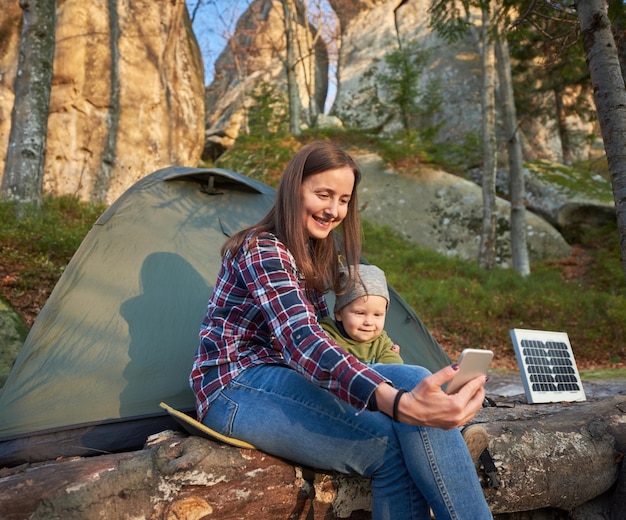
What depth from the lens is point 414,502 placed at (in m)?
1.80

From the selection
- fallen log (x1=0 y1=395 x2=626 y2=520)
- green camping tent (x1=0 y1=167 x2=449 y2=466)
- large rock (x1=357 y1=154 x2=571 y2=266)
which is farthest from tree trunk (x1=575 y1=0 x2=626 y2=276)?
large rock (x1=357 y1=154 x2=571 y2=266)

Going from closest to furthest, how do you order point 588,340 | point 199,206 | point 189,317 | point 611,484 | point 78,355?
1. point 611,484
2. point 78,355
3. point 189,317
4. point 199,206
5. point 588,340

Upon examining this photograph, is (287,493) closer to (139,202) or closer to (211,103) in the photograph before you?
(139,202)

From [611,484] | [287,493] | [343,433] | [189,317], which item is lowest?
[611,484]

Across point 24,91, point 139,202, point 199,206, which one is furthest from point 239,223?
point 24,91

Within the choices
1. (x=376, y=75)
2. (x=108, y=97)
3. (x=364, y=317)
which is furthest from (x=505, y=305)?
(x=376, y=75)

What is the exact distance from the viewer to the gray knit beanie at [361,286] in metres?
2.43

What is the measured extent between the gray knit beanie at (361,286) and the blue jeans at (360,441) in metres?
0.52

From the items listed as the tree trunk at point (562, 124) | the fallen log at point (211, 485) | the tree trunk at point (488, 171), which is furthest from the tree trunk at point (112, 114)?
the tree trunk at point (562, 124)

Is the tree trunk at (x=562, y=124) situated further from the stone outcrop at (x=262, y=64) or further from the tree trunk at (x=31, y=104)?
the tree trunk at (x=31, y=104)

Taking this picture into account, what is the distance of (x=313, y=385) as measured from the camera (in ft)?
6.20

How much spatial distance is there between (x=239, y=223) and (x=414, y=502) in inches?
93.5

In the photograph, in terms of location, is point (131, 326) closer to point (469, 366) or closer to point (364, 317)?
point (364, 317)

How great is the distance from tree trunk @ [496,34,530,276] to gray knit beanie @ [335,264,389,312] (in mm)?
7398
